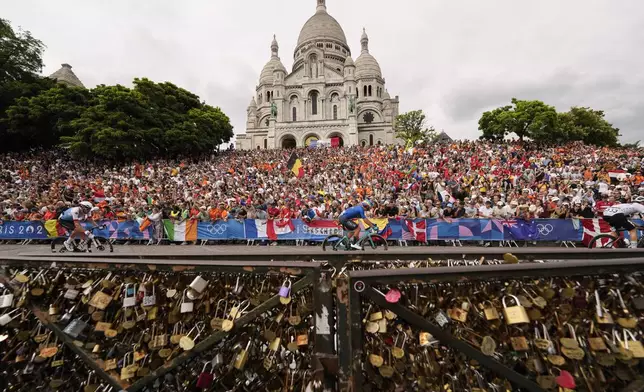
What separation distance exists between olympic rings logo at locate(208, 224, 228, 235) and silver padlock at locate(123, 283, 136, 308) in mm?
11270

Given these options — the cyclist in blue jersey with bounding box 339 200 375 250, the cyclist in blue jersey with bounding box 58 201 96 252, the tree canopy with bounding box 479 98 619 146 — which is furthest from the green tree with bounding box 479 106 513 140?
the cyclist in blue jersey with bounding box 58 201 96 252

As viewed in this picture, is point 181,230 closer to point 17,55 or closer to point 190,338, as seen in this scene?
point 190,338

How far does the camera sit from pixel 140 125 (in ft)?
106

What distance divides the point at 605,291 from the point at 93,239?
1293 centimetres

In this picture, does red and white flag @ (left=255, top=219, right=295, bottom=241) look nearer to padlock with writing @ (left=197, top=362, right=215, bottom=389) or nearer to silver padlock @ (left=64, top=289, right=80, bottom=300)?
silver padlock @ (left=64, top=289, right=80, bottom=300)

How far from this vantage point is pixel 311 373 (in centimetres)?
190

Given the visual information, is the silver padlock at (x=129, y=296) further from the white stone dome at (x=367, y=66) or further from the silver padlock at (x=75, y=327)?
the white stone dome at (x=367, y=66)

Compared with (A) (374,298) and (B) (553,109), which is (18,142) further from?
(B) (553,109)

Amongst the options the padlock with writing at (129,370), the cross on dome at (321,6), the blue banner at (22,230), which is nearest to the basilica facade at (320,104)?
the cross on dome at (321,6)

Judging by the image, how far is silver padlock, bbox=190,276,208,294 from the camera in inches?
80.3

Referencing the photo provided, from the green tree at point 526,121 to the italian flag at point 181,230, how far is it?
42.7 metres

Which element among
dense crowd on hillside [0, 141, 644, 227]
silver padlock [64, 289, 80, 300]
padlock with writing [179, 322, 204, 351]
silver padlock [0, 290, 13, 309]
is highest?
dense crowd on hillside [0, 141, 644, 227]

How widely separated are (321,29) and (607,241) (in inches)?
3096

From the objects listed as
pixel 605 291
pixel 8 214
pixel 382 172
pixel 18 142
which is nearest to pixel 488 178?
pixel 382 172
